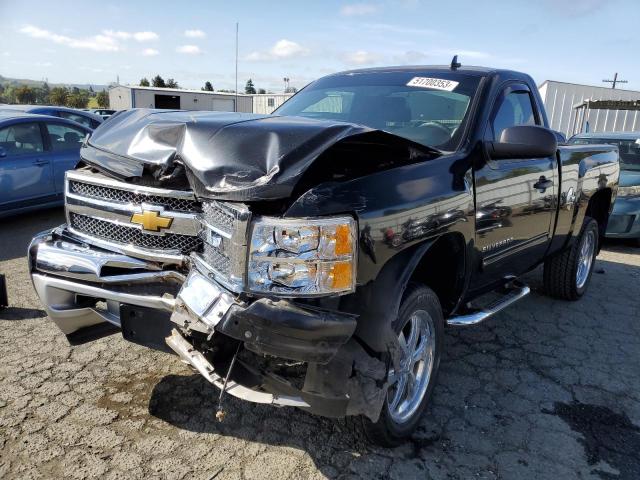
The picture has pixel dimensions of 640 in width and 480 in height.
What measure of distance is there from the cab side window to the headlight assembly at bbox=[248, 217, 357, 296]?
178cm

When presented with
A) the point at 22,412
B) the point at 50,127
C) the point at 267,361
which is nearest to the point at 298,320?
the point at 267,361

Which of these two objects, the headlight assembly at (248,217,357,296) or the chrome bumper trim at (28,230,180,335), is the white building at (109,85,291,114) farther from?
the headlight assembly at (248,217,357,296)

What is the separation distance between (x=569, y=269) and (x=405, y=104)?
2512 mm

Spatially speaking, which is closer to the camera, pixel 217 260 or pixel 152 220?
pixel 217 260

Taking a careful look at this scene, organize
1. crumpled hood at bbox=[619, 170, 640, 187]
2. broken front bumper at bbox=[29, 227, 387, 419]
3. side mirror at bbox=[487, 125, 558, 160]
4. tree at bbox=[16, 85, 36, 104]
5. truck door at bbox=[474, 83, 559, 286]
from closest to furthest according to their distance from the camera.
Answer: broken front bumper at bbox=[29, 227, 387, 419], side mirror at bbox=[487, 125, 558, 160], truck door at bbox=[474, 83, 559, 286], crumpled hood at bbox=[619, 170, 640, 187], tree at bbox=[16, 85, 36, 104]

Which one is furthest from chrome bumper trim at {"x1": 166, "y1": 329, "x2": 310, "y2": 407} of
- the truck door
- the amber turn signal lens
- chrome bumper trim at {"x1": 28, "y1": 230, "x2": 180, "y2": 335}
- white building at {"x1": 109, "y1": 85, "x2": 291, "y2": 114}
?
white building at {"x1": 109, "y1": 85, "x2": 291, "y2": 114}

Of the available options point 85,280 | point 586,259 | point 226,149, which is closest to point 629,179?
point 586,259

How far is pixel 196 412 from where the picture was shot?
115 inches

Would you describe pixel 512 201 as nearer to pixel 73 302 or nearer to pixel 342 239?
pixel 342 239

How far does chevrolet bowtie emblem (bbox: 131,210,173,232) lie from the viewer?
2.46m

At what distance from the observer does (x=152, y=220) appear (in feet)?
8.14

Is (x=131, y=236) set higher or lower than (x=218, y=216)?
lower

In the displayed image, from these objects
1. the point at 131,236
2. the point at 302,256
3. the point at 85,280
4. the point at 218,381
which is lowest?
the point at 218,381

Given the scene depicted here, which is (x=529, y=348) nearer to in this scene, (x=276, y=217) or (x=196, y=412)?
(x=196, y=412)
